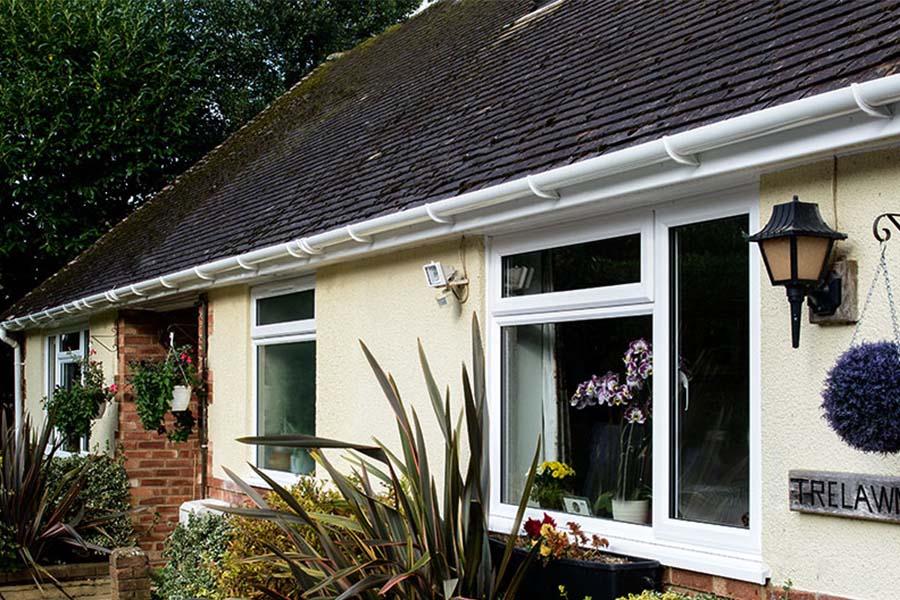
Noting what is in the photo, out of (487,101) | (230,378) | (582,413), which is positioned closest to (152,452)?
(230,378)

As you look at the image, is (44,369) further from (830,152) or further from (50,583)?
(830,152)

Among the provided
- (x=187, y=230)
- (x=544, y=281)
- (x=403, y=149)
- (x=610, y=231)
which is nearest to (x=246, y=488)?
(x=544, y=281)

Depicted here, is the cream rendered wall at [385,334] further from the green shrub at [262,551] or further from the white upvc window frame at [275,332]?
the green shrub at [262,551]

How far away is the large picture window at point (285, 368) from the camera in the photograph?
8742 millimetres

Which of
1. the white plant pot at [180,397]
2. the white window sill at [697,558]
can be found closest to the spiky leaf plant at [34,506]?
the white plant pot at [180,397]

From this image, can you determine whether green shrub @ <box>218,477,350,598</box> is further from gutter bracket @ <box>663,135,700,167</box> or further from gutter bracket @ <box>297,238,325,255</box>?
gutter bracket @ <box>663,135,700,167</box>

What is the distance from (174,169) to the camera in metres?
19.5

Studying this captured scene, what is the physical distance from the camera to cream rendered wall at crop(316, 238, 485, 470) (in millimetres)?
6617

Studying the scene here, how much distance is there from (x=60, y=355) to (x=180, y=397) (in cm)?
550

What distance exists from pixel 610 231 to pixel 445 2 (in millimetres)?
9028

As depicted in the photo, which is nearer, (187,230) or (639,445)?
(639,445)

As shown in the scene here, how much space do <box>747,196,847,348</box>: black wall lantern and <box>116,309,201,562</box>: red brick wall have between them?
8.34 metres

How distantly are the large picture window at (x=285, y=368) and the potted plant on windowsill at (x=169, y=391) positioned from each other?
1.20 meters

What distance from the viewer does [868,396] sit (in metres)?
3.83
